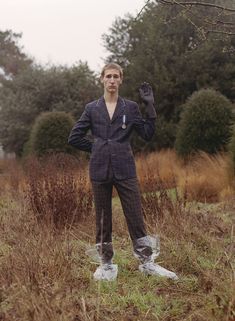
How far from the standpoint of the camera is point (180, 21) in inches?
730

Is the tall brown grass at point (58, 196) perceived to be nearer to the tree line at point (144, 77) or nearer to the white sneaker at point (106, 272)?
the white sneaker at point (106, 272)

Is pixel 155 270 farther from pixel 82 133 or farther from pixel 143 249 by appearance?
pixel 82 133

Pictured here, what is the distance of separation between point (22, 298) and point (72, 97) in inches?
711

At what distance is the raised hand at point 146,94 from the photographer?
434cm

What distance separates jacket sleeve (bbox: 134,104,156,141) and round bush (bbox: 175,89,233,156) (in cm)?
878

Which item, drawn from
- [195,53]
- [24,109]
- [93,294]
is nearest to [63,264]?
[93,294]

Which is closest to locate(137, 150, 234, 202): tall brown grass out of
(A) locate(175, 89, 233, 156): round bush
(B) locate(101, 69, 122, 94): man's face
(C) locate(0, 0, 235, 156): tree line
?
(A) locate(175, 89, 233, 156): round bush

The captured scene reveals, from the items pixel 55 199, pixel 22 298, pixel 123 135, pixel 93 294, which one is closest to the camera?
pixel 22 298

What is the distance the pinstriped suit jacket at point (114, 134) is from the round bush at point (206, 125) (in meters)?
8.83

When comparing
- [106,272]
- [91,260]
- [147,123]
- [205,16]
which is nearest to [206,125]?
[205,16]

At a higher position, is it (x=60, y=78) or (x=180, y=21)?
(x=180, y=21)

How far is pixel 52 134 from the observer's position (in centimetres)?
1492

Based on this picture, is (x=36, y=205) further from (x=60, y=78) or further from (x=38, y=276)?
(x=60, y=78)


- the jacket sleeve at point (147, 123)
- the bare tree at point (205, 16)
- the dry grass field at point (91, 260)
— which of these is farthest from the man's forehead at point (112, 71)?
the dry grass field at point (91, 260)
